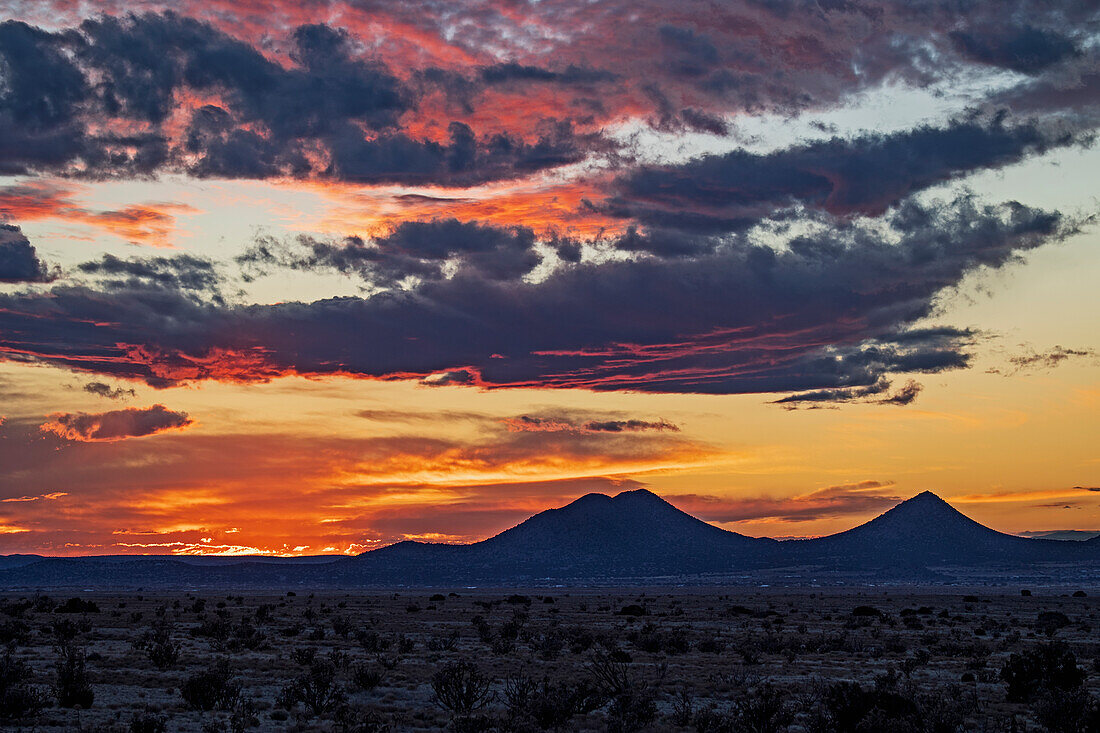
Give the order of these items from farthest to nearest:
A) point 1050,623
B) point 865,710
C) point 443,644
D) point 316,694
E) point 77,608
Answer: point 77,608 < point 1050,623 < point 443,644 < point 316,694 < point 865,710

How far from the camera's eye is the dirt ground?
23.5 metres

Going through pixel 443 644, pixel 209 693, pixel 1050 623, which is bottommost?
pixel 1050 623

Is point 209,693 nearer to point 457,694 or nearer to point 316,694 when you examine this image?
point 316,694

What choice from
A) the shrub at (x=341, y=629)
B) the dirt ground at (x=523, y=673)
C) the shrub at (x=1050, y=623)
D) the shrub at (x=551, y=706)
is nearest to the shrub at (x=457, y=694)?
the dirt ground at (x=523, y=673)

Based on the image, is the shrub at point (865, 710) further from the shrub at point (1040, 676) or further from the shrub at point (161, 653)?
the shrub at point (161, 653)

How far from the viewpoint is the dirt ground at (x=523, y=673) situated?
2350 centimetres

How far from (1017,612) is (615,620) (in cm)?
3816

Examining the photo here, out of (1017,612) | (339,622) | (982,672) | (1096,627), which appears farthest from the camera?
(1017,612)

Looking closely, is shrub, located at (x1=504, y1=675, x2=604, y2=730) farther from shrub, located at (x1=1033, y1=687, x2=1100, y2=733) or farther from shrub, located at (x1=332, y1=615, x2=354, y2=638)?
shrub, located at (x1=332, y1=615, x2=354, y2=638)

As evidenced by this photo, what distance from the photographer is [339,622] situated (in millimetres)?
54750

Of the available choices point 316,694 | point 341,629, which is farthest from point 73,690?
point 341,629

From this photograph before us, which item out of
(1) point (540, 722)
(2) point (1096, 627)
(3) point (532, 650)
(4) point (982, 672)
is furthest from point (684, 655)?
(2) point (1096, 627)

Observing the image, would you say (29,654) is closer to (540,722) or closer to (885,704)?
(540,722)

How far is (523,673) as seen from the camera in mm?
34812
